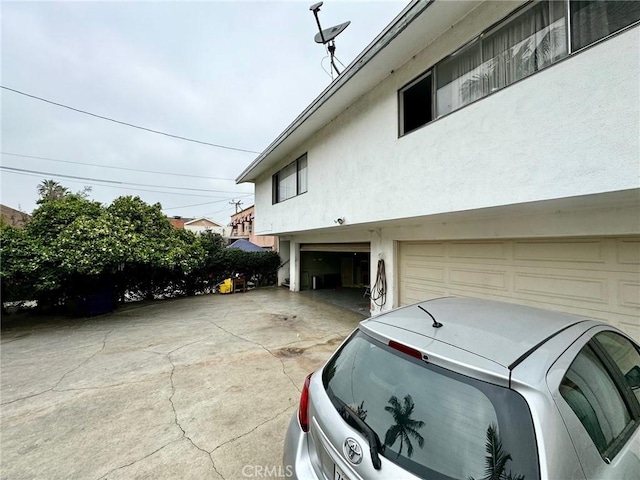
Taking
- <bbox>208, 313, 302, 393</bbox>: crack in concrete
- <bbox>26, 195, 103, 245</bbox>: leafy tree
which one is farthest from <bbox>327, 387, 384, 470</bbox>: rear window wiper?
<bbox>26, 195, 103, 245</bbox>: leafy tree

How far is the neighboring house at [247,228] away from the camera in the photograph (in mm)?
26587

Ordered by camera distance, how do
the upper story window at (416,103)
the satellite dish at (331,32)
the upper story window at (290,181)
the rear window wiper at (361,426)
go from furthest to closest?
the upper story window at (290,181) → the satellite dish at (331,32) → the upper story window at (416,103) → the rear window wiper at (361,426)

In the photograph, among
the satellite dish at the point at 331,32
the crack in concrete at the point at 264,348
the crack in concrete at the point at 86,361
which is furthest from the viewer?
the satellite dish at the point at 331,32

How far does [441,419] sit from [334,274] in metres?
12.7

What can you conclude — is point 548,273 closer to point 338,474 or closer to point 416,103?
point 416,103

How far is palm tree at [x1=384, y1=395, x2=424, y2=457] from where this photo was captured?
1161 mm

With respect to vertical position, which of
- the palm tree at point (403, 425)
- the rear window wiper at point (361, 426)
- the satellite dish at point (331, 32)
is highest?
the satellite dish at point (331, 32)

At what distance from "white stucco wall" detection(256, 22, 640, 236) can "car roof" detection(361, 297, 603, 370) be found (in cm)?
174

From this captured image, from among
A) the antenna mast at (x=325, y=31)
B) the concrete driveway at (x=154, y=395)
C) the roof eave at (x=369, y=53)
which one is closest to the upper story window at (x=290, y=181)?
the roof eave at (x=369, y=53)

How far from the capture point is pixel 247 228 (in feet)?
112

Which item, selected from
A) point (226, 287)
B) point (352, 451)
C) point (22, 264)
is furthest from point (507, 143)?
point (226, 287)

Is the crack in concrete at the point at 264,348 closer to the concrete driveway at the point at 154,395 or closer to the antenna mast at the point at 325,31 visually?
the concrete driveway at the point at 154,395

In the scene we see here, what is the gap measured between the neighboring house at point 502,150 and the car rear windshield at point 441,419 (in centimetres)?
269

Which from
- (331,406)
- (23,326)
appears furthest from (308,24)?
(23,326)
